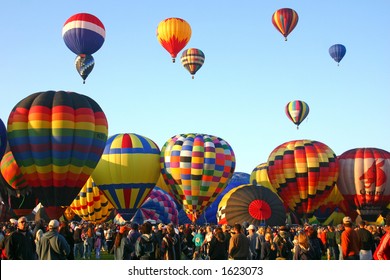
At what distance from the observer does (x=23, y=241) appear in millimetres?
8336

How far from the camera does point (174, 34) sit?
130 ft

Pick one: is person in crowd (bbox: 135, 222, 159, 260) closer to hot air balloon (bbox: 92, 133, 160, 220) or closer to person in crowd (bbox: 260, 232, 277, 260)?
person in crowd (bbox: 260, 232, 277, 260)

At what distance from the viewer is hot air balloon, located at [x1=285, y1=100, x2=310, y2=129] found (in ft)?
148

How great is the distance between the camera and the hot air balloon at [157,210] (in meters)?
37.6

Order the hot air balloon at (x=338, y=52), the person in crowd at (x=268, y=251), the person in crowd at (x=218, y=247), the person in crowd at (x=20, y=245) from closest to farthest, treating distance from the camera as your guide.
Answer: the person in crowd at (x=20, y=245) → the person in crowd at (x=218, y=247) → the person in crowd at (x=268, y=251) → the hot air balloon at (x=338, y=52)

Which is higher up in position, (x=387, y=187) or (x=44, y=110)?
(x=44, y=110)

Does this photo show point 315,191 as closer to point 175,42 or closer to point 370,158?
point 370,158

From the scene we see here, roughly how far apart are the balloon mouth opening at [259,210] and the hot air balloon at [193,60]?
17.3 meters

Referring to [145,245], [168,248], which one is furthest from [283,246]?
[145,245]

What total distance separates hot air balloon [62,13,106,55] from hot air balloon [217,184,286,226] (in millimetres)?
12910

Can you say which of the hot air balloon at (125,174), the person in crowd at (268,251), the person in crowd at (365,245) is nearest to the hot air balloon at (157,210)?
the hot air balloon at (125,174)

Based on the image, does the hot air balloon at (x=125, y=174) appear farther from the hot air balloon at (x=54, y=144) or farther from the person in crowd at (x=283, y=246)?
the person in crowd at (x=283, y=246)
